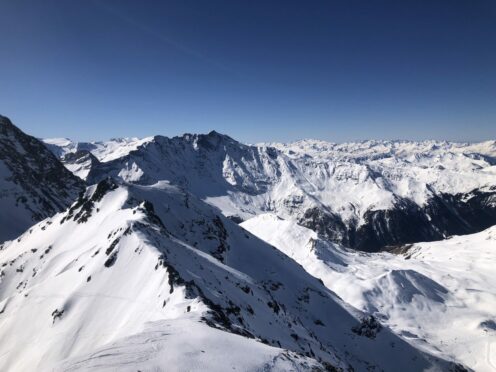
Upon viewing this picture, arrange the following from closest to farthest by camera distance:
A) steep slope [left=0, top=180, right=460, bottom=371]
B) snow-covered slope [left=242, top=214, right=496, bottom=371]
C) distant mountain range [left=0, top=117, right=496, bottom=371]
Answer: steep slope [left=0, top=180, right=460, bottom=371], distant mountain range [left=0, top=117, right=496, bottom=371], snow-covered slope [left=242, top=214, right=496, bottom=371]

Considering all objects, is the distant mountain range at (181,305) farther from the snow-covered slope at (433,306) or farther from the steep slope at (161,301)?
the snow-covered slope at (433,306)

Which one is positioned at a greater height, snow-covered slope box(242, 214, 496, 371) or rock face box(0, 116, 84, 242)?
snow-covered slope box(242, 214, 496, 371)

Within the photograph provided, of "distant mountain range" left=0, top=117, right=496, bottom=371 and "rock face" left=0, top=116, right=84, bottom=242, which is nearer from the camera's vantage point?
"distant mountain range" left=0, top=117, right=496, bottom=371

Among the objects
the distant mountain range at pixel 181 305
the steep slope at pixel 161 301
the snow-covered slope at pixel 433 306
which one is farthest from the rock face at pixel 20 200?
the snow-covered slope at pixel 433 306

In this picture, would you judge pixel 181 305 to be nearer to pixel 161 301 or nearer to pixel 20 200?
pixel 161 301

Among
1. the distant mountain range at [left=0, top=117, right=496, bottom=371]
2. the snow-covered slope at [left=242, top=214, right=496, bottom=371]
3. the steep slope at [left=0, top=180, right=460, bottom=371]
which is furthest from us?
the snow-covered slope at [left=242, top=214, right=496, bottom=371]

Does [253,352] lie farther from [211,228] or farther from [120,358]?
[211,228]

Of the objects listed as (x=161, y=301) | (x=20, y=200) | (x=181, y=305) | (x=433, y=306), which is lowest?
(x=161, y=301)

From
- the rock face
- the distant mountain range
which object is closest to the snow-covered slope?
the distant mountain range

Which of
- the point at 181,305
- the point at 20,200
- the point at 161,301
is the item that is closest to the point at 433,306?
the point at 161,301

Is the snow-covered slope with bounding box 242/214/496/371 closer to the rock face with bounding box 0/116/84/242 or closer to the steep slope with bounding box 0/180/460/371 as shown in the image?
the steep slope with bounding box 0/180/460/371
